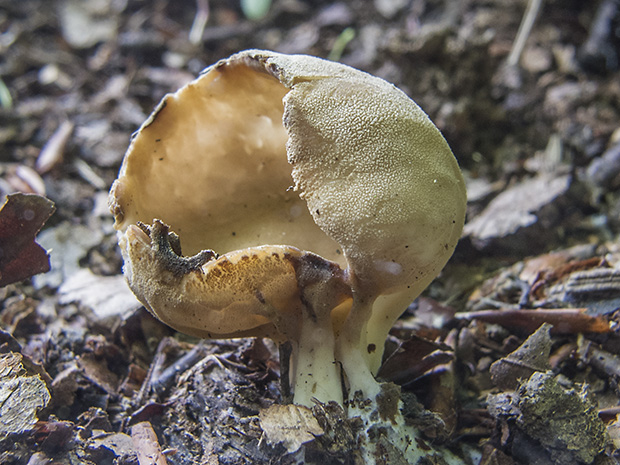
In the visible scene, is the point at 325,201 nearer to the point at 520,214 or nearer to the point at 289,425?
the point at 289,425

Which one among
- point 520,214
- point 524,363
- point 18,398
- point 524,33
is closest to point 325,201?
point 524,363

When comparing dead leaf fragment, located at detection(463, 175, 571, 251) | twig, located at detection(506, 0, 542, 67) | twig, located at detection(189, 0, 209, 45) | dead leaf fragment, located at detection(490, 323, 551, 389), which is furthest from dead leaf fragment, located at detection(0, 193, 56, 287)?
twig, located at detection(506, 0, 542, 67)

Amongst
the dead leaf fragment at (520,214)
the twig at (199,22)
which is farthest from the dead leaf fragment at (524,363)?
the twig at (199,22)

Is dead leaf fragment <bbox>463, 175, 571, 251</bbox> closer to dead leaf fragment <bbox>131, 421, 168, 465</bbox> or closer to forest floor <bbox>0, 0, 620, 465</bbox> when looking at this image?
forest floor <bbox>0, 0, 620, 465</bbox>

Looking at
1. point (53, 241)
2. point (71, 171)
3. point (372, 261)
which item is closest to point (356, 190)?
point (372, 261)

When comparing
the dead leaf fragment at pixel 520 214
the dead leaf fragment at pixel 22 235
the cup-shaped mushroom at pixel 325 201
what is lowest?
the dead leaf fragment at pixel 520 214

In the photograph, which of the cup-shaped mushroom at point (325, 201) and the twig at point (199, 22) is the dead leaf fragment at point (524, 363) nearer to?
the cup-shaped mushroom at point (325, 201)

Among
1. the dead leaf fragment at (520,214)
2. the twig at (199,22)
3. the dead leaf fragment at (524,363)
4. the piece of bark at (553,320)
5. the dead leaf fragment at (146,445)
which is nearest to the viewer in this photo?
the dead leaf fragment at (146,445)

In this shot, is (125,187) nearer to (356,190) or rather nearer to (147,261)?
(147,261)
